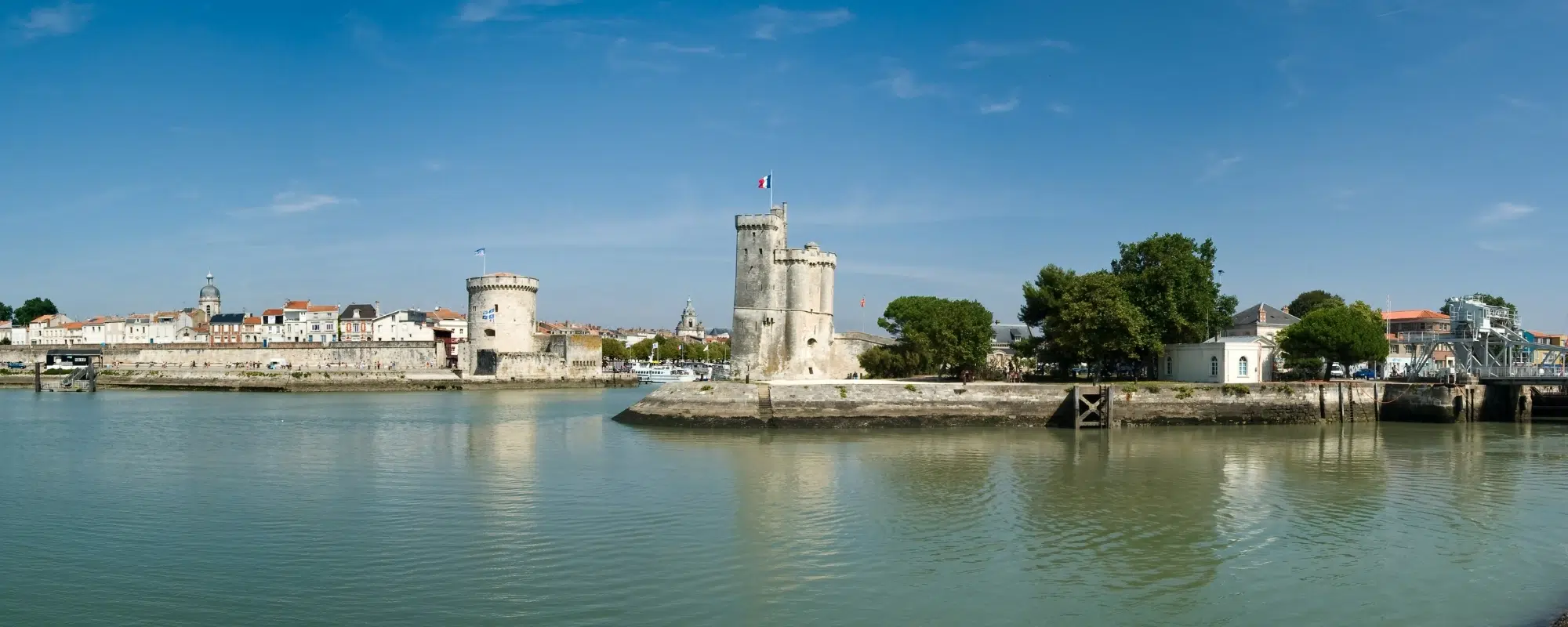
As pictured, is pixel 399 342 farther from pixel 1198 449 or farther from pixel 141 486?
pixel 1198 449

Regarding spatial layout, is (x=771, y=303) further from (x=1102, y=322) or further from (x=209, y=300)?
(x=209, y=300)

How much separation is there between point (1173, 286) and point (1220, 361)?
3.59m

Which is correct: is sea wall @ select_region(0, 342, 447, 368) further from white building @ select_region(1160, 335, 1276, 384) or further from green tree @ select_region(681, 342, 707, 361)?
white building @ select_region(1160, 335, 1276, 384)

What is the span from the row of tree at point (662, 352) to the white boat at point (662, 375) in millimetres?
22914

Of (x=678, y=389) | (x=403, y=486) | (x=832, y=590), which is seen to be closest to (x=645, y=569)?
(x=832, y=590)

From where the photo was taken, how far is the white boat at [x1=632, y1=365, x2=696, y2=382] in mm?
78188

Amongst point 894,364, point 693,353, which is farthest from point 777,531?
point 693,353

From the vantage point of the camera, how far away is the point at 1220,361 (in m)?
38.8

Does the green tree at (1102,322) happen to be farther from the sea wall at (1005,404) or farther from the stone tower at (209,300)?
the stone tower at (209,300)

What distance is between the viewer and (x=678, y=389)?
35.4 m

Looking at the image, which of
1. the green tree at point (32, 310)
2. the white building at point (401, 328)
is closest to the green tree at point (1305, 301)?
the white building at point (401, 328)

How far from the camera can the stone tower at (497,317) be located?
64.9 metres

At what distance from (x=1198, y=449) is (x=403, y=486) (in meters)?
20.7

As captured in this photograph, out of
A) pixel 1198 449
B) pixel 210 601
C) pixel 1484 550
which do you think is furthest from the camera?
pixel 1198 449
